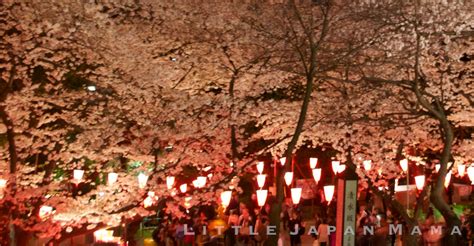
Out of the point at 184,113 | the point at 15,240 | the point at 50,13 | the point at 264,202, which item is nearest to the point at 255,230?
the point at 264,202

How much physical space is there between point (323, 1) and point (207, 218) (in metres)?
7.82

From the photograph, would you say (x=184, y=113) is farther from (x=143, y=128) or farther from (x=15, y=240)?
(x=15, y=240)

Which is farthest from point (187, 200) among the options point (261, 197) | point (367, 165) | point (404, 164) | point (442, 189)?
point (404, 164)

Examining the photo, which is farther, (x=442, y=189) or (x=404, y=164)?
(x=404, y=164)

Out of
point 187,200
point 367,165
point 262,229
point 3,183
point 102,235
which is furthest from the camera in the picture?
point 367,165

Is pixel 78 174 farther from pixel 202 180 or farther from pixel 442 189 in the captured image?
pixel 442 189

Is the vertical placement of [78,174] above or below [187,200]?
above

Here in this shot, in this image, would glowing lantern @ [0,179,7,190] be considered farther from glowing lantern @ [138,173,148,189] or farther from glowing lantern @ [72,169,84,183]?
glowing lantern @ [138,173,148,189]

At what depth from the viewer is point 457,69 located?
13.9 m

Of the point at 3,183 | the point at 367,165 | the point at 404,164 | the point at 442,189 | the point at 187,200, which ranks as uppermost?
the point at 404,164

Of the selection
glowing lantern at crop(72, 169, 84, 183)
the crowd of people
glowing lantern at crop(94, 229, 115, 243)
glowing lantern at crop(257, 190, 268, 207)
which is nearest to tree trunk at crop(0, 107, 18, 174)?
glowing lantern at crop(72, 169, 84, 183)

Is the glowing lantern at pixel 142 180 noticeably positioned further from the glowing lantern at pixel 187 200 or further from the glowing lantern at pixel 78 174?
the glowing lantern at pixel 78 174

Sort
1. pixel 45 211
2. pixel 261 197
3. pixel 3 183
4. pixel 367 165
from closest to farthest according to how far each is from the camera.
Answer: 1. pixel 3 183
2. pixel 45 211
3. pixel 261 197
4. pixel 367 165

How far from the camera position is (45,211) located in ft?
43.0
